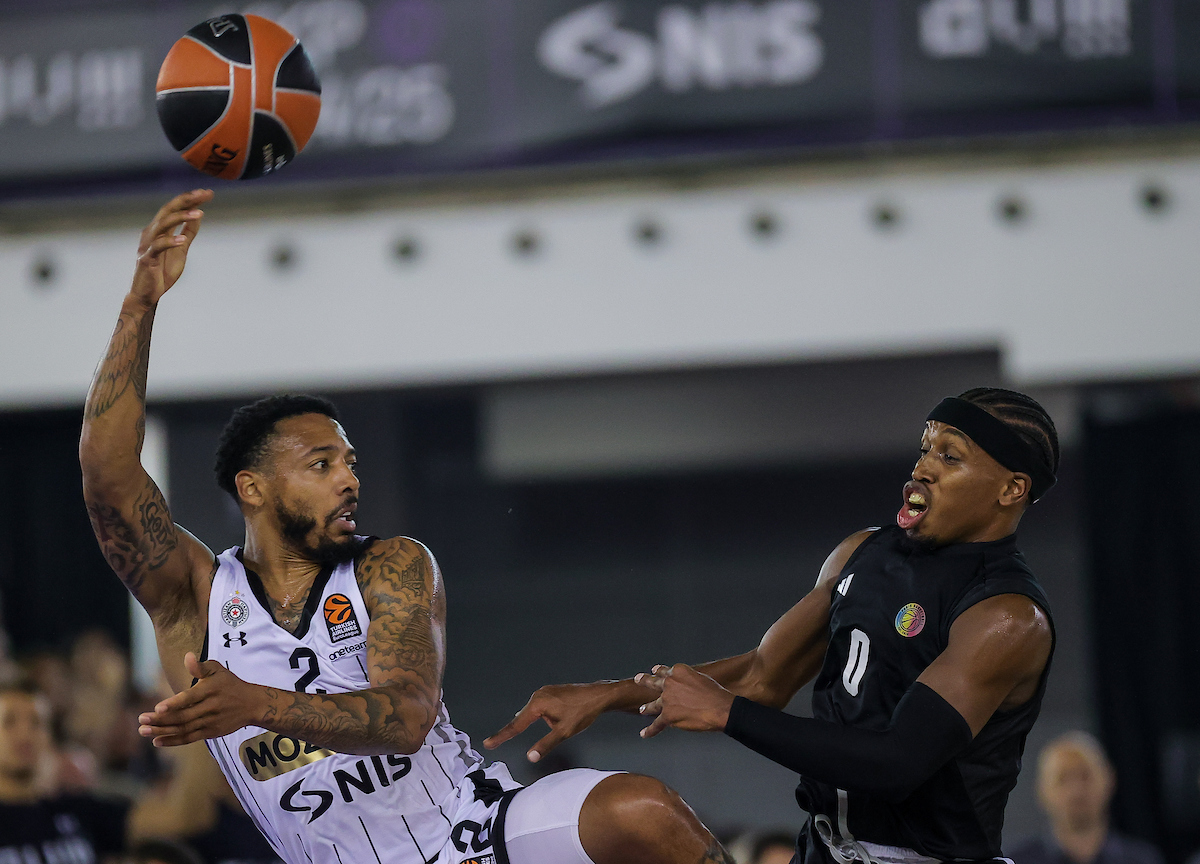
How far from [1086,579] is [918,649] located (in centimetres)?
489

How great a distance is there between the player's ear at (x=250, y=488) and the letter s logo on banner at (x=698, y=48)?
4.72 m

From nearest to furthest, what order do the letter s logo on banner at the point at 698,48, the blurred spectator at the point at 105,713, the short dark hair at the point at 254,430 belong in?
the short dark hair at the point at 254,430, the blurred spectator at the point at 105,713, the letter s logo on banner at the point at 698,48

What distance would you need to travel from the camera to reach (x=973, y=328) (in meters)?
7.94

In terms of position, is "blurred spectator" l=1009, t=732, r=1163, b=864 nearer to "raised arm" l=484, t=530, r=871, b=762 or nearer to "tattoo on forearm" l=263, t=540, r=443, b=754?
"raised arm" l=484, t=530, r=871, b=762

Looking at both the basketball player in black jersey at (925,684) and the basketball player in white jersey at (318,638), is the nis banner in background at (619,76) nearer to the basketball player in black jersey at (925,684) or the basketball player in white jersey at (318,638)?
the basketball player in white jersey at (318,638)

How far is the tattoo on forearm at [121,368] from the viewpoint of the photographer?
3609mm

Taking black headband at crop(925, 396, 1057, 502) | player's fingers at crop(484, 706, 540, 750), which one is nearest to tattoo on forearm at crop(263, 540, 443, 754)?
player's fingers at crop(484, 706, 540, 750)

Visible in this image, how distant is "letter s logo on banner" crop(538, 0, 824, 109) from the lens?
8023mm

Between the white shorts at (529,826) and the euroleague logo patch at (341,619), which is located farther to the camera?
the euroleague logo patch at (341,619)

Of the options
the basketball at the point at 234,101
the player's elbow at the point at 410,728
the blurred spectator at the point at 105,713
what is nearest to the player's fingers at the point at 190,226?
the basketball at the point at 234,101

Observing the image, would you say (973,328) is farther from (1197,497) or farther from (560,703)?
(560,703)

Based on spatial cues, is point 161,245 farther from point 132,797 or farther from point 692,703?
point 132,797

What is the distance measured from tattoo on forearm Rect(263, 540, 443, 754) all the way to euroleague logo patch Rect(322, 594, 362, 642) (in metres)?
0.06

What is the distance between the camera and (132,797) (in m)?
6.87
